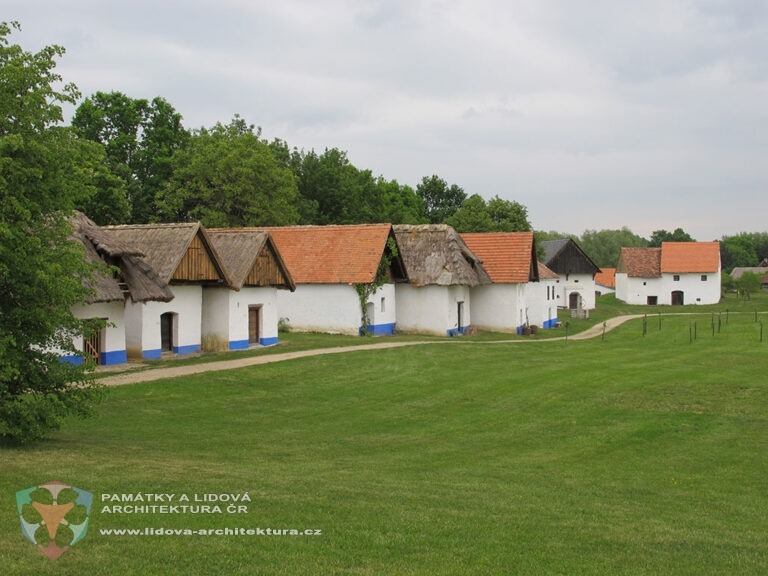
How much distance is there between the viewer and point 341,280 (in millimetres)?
41188

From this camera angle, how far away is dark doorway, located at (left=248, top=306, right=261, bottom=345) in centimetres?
3512

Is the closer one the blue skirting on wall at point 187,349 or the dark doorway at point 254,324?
the blue skirting on wall at point 187,349

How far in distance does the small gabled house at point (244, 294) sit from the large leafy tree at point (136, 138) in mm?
20631

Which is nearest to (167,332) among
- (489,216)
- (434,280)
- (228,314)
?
(228,314)

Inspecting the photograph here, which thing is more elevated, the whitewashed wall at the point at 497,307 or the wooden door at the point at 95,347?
the whitewashed wall at the point at 497,307

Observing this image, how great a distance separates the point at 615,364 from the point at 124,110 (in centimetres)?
3963

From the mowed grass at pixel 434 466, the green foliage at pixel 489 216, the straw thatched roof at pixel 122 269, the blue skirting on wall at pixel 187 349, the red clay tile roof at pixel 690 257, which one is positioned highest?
the green foliage at pixel 489 216

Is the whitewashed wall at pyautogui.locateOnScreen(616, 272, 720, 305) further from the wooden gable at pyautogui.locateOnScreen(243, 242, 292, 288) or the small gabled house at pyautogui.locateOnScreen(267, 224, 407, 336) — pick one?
the wooden gable at pyautogui.locateOnScreen(243, 242, 292, 288)

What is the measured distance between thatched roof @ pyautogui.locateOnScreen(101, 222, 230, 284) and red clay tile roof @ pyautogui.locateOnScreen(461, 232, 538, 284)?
21.0 meters

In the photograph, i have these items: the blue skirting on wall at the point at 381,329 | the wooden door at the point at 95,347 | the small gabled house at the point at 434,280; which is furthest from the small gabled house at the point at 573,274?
the wooden door at the point at 95,347

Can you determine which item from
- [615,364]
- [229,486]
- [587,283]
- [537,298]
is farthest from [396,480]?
[587,283]

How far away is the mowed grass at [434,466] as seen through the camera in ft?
26.3

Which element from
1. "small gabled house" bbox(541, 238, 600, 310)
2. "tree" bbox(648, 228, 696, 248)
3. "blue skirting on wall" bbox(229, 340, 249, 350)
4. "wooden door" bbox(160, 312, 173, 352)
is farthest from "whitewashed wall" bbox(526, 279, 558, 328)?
"tree" bbox(648, 228, 696, 248)

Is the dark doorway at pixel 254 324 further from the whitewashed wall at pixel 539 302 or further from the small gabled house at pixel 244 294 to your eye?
the whitewashed wall at pixel 539 302
